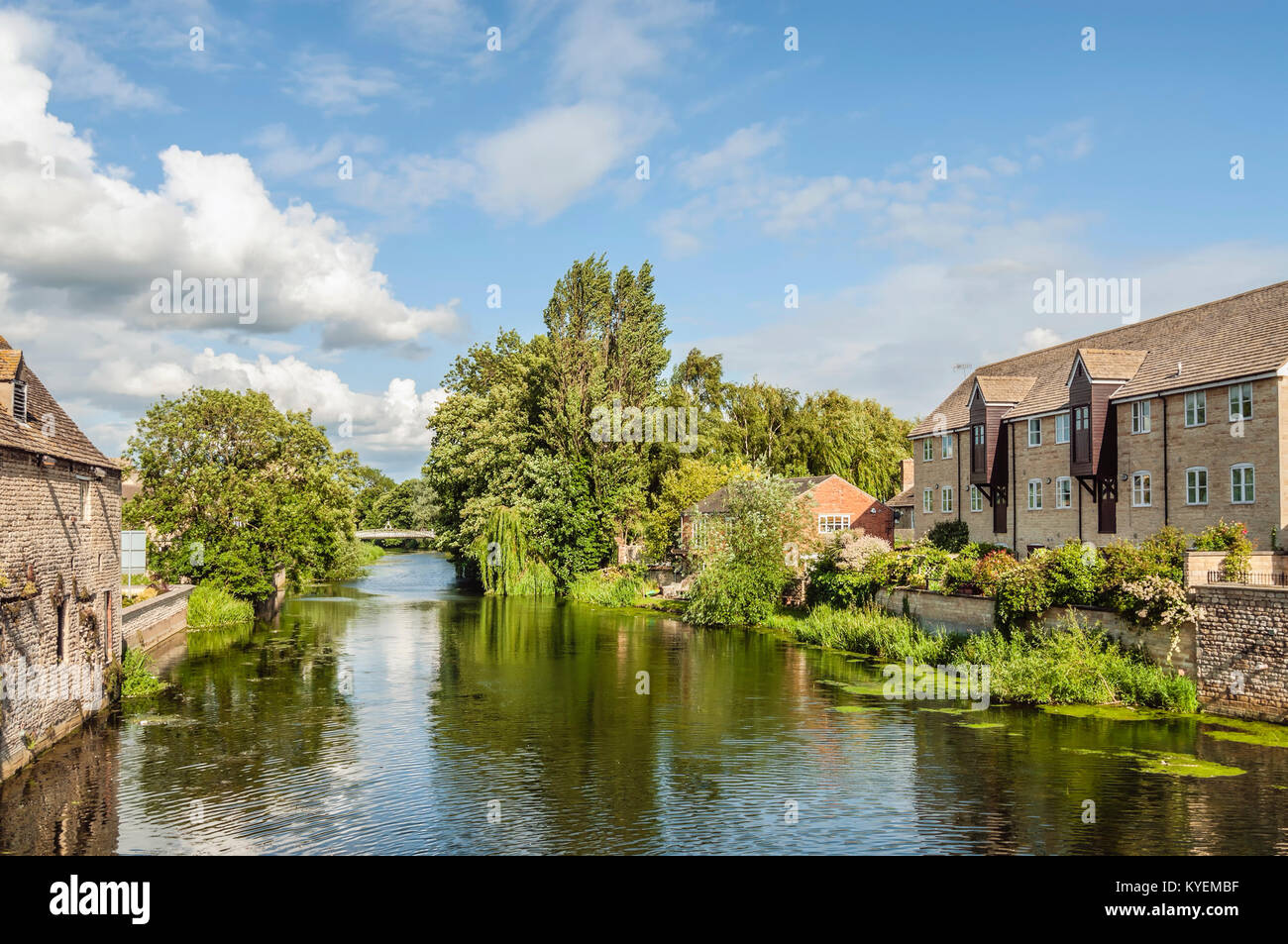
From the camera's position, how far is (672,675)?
3338 centimetres

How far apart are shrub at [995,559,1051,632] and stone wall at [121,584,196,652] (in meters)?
30.0

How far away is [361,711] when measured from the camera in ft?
87.7

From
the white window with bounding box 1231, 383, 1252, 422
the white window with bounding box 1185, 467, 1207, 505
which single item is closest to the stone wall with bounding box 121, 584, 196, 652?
the white window with bounding box 1185, 467, 1207, 505

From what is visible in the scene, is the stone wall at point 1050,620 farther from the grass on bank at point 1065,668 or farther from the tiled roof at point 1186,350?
the tiled roof at point 1186,350

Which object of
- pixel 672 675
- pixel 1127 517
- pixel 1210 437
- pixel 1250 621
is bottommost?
pixel 672 675

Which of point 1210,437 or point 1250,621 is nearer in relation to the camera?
point 1250,621

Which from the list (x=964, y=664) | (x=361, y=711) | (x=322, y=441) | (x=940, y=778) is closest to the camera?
(x=940, y=778)

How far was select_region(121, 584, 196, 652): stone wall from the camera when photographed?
3474cm

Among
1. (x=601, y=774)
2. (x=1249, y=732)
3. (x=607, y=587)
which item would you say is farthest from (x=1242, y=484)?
(x=607, y=587)
